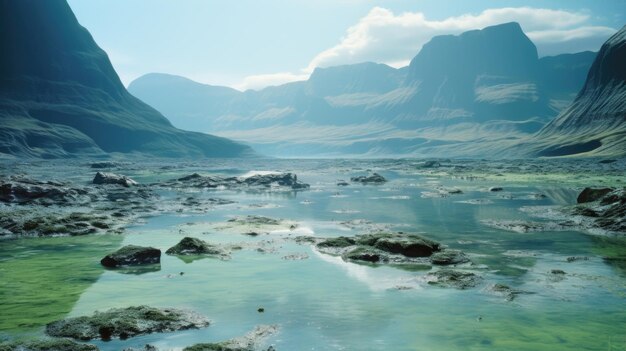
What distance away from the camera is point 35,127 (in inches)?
7618

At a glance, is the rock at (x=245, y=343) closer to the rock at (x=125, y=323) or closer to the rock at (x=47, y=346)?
the rock at (x=125, y=323)

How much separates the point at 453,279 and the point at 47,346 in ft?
50.4

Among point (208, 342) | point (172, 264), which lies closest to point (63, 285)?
point (172, 264)

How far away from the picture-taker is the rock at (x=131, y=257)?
76.5 ft

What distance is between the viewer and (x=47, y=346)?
42.0ft

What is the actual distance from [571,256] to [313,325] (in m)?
17.0

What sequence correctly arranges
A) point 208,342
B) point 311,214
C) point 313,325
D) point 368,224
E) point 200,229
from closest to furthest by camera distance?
point 208,342, point 313,325, point 200,229, point 368,224, point 311,214

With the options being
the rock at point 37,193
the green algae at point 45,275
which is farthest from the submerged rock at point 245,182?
the green algae at point 45,275

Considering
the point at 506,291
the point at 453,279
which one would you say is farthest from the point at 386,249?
the point at 506,291

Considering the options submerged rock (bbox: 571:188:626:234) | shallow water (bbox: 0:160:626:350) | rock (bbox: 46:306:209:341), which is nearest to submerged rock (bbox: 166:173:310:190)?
shallow water (bbox: 0:160:626:350)

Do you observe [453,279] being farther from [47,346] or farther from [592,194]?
[592,194]

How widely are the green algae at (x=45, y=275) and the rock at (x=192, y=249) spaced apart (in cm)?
394

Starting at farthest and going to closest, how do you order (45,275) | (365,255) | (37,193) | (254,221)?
(37,193)
(254,221)
(365,255)
(45,275)

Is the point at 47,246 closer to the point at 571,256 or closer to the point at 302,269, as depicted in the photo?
the point at 302,269
